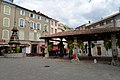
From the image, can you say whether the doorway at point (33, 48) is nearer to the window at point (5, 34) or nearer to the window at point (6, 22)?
the window at point (5, 34)

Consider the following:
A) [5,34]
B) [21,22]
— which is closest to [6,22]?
[5,34]

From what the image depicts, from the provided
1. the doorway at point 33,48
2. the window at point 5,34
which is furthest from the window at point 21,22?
the doorway at point 33,48

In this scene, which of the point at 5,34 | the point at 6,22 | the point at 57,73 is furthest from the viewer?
the point at 6,22

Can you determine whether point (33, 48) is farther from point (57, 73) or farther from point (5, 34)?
point (57, 73)

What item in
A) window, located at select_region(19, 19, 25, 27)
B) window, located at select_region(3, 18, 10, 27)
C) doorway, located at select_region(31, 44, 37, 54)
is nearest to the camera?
window, located at select_region(3, 18, 10, 27)

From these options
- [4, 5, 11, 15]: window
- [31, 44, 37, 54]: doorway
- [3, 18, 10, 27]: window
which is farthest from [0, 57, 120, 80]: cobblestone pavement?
[31, 44, 37, 54]: doorway

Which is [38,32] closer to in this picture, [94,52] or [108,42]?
[94,52]

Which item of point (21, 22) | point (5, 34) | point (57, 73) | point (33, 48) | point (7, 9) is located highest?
point (7, 9)

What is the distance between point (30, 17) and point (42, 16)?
15.3ft

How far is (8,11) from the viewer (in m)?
32.8

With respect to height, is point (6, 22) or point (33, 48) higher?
point (6, 22)

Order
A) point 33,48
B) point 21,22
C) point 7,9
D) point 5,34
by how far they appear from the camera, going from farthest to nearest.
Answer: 1. point 33,48
2. point 21,22
3. point 7,9
4. point 5,34

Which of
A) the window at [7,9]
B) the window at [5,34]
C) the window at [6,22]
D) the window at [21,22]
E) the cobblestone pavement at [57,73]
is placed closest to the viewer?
the cobblestone pavement at [57,73]

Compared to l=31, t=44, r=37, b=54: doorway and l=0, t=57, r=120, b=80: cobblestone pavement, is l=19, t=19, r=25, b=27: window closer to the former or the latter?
l=31, t=44, r=37, b=54: doorway
